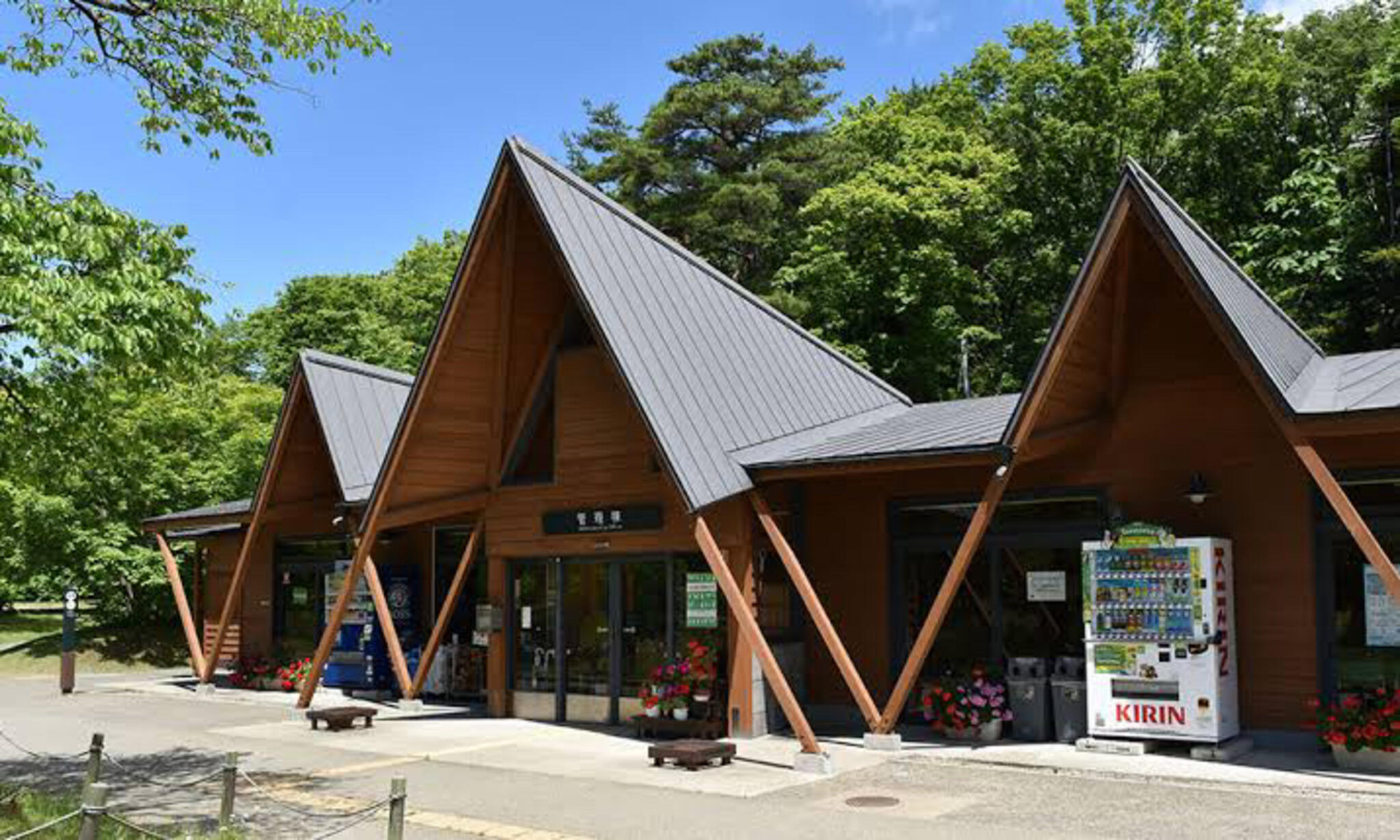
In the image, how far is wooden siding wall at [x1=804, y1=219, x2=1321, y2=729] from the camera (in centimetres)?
1270

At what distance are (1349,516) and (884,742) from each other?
5337 millimetres

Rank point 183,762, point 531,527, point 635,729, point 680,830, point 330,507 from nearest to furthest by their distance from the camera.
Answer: point 680,830, point 183,762, point 635,729, point 531,527, point 330,507

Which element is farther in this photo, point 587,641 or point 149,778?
point 587,641

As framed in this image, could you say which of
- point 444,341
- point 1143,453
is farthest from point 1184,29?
point 444,341

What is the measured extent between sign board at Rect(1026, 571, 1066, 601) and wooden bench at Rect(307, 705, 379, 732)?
8858 millimetres

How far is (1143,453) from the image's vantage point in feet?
45.1

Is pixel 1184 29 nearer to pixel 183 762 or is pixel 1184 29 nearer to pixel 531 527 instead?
pixel 531 527

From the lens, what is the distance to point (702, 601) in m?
15.1

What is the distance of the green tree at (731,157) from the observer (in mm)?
37312

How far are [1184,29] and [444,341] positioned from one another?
25166 millimetres

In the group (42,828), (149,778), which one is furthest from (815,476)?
(42,828)

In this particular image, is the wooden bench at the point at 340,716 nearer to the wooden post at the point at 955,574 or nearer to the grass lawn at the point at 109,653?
the wooden post at the point at 955,574

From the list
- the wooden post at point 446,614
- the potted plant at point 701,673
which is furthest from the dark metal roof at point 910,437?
the wooden post at point 446,614

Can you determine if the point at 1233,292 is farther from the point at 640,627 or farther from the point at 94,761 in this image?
the point at 94,761
